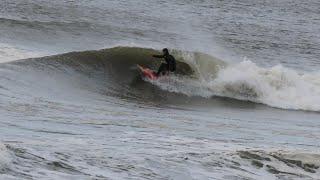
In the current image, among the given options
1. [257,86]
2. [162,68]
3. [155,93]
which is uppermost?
[162,68]

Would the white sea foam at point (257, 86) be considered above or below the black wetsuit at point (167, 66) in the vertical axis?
below

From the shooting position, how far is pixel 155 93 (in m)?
22.6

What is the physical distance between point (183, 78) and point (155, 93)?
2.50 m

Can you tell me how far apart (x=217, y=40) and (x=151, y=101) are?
1729cm

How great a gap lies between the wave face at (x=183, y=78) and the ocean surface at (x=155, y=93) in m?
0.05

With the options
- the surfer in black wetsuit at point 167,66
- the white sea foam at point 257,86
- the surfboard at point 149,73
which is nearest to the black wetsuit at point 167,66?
the surfer in black wetsuit at point 167,66

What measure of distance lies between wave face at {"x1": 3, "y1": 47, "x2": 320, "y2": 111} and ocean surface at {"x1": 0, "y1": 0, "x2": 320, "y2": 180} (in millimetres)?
50

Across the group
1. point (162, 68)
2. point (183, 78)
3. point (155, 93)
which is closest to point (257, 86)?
point (183, 78)

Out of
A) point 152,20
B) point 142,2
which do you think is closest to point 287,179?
point 152,20

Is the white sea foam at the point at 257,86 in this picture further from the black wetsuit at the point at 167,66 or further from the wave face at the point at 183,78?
the black wetsuit at the point at 167,66

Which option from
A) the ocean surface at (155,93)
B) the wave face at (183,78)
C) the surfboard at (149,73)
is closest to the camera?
the ocean surface at (155,93)

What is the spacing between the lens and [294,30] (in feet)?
143

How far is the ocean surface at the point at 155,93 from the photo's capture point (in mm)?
11625

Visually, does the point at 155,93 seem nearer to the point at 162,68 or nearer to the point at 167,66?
the point at 162,68
